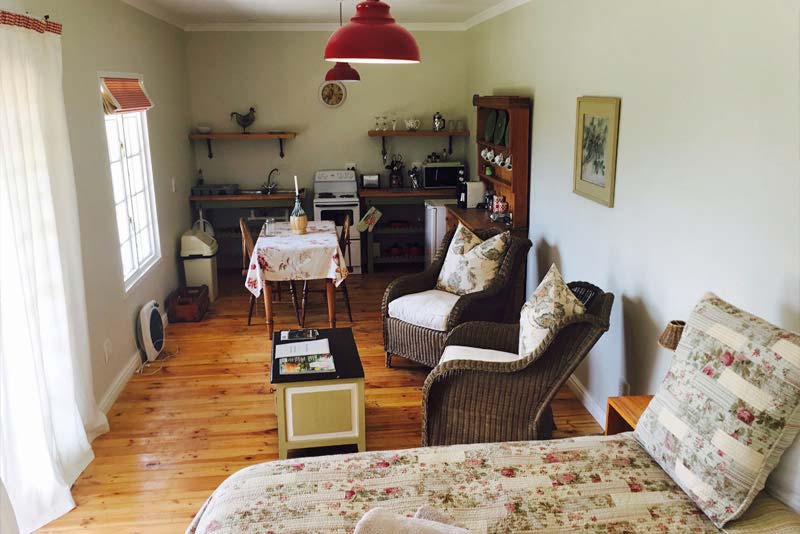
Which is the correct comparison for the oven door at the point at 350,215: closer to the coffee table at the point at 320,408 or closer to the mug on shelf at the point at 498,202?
the mug on shelf at the point at 498,202

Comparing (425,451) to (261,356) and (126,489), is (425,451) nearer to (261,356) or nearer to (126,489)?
(126,489)

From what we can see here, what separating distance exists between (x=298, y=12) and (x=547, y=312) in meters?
3.97

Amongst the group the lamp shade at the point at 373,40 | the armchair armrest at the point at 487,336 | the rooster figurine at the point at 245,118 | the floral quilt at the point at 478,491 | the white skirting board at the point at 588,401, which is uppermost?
the lamp shade at the point at 373,40

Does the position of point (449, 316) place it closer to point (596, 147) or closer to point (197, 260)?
point (596, 147)

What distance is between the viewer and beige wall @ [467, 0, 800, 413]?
2146mm

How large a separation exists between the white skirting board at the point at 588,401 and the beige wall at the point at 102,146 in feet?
9.38

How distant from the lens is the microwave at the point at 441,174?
22.4ft

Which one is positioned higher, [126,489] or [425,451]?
[425,451]

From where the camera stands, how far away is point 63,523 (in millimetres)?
2848

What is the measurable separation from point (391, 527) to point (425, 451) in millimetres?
674

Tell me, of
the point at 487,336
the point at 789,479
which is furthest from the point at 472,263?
the point at 789,479

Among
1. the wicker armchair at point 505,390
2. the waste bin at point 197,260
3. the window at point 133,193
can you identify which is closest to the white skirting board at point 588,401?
the wicker armchair at point 505,390

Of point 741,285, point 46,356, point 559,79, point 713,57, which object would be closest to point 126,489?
point 46,356

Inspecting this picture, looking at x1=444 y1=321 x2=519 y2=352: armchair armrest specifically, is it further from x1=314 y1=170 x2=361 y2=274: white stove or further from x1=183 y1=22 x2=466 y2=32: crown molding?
x1=183 y1=22 x2=466 y2=32: crown molding
